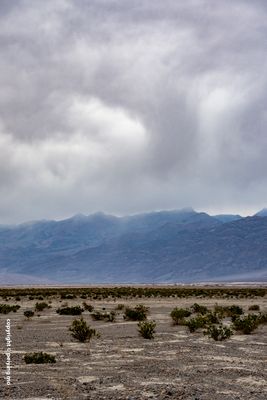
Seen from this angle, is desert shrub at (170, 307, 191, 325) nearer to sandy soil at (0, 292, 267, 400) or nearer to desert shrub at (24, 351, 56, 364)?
sandy soil at (0, 292, 267, 400)

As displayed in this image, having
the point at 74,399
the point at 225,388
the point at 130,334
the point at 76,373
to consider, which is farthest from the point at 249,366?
the point at 130,334

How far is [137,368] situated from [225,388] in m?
3.08

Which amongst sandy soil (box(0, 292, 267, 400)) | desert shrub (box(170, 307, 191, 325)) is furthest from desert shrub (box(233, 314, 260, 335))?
desert shrub (box(170, 307, 191, 325))

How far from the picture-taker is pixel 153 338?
73.5 ft

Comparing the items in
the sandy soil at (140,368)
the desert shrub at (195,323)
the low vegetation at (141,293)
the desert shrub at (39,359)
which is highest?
the low vegetation at (141,293)

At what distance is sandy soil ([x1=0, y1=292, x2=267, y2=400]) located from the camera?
1245 cm

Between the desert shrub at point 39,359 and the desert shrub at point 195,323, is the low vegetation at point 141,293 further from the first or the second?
the desert shrub at point 39,359

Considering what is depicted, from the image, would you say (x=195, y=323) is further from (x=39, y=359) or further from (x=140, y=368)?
(x=39, y=359)

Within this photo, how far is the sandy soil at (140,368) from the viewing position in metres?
12.4

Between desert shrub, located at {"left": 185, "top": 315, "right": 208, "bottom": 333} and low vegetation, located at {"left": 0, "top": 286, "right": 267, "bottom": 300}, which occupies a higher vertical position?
low vegetation, located at {"left": 0, "top": 286, "right": 267, "bottom": 300}

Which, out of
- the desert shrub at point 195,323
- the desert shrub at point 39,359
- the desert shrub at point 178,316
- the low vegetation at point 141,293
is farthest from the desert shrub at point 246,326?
the low vegetation at point 141,293

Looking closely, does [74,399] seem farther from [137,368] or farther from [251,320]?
[251,320]

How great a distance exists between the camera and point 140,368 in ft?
50.5

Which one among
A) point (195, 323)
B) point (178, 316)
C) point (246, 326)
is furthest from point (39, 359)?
point (178, 316)
